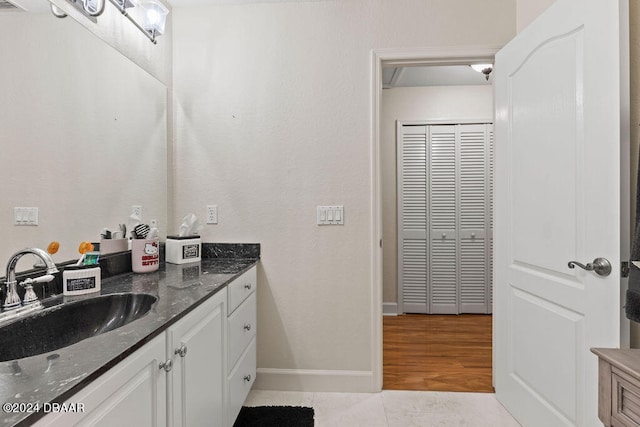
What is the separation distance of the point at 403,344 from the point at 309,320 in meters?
1.20

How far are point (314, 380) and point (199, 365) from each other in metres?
1.18

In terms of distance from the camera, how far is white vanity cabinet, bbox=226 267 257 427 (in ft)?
5.71

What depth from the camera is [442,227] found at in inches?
157

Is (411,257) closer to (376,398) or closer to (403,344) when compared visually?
(403,344)

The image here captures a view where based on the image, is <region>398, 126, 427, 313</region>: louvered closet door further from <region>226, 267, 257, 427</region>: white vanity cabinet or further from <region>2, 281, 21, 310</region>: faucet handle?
<region>2, 281, 21, 310</region>: faucet handle

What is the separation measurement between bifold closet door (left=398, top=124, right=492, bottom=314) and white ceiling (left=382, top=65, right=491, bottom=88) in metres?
0.45

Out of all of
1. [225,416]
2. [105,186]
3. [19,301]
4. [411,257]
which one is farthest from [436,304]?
[19,301]

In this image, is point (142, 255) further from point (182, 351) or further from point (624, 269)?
point (624, 269)

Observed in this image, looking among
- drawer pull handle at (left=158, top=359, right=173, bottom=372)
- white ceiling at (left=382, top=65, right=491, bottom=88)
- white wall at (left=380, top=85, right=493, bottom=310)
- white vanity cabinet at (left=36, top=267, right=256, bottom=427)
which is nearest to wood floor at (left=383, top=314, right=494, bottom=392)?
white wall at (left=380, top=85, right=493, bottom=310)

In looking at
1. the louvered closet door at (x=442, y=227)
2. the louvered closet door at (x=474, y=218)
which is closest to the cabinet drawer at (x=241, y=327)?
the louvered closet door at (x=442, y=227)

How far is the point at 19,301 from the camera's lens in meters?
1.18

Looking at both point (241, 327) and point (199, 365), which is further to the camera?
point (241, 327)

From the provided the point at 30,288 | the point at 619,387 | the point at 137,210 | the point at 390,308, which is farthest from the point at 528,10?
the point at 390,308

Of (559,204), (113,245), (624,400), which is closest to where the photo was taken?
(624,400)
